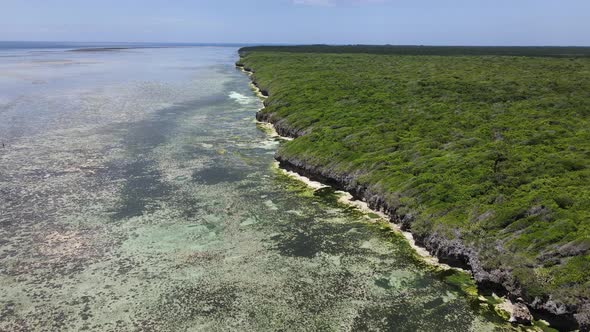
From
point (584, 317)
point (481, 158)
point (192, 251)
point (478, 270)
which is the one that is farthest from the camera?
point (481, 158)

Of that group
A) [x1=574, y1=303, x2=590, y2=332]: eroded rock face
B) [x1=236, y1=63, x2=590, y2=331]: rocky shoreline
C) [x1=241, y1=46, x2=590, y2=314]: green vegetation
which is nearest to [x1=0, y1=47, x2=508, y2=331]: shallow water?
[x1=236, y1=63, x2=590, y2=331]: rocky shoreline

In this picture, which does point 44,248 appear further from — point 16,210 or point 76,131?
point 76,131

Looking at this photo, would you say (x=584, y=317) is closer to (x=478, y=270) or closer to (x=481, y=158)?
(x=478, y=270)

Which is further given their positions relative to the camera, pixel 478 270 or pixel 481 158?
pixel 481 158

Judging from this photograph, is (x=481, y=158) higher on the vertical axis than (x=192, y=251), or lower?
higher

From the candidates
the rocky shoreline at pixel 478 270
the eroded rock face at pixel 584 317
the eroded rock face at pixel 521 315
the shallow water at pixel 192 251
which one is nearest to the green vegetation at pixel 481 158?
the rocky shoreline at pixel 478 270

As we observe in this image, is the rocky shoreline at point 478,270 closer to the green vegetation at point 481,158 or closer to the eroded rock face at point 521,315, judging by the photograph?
the eroded rock face at point 521,315

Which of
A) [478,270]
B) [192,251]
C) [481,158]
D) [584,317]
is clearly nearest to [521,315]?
[584,317]
